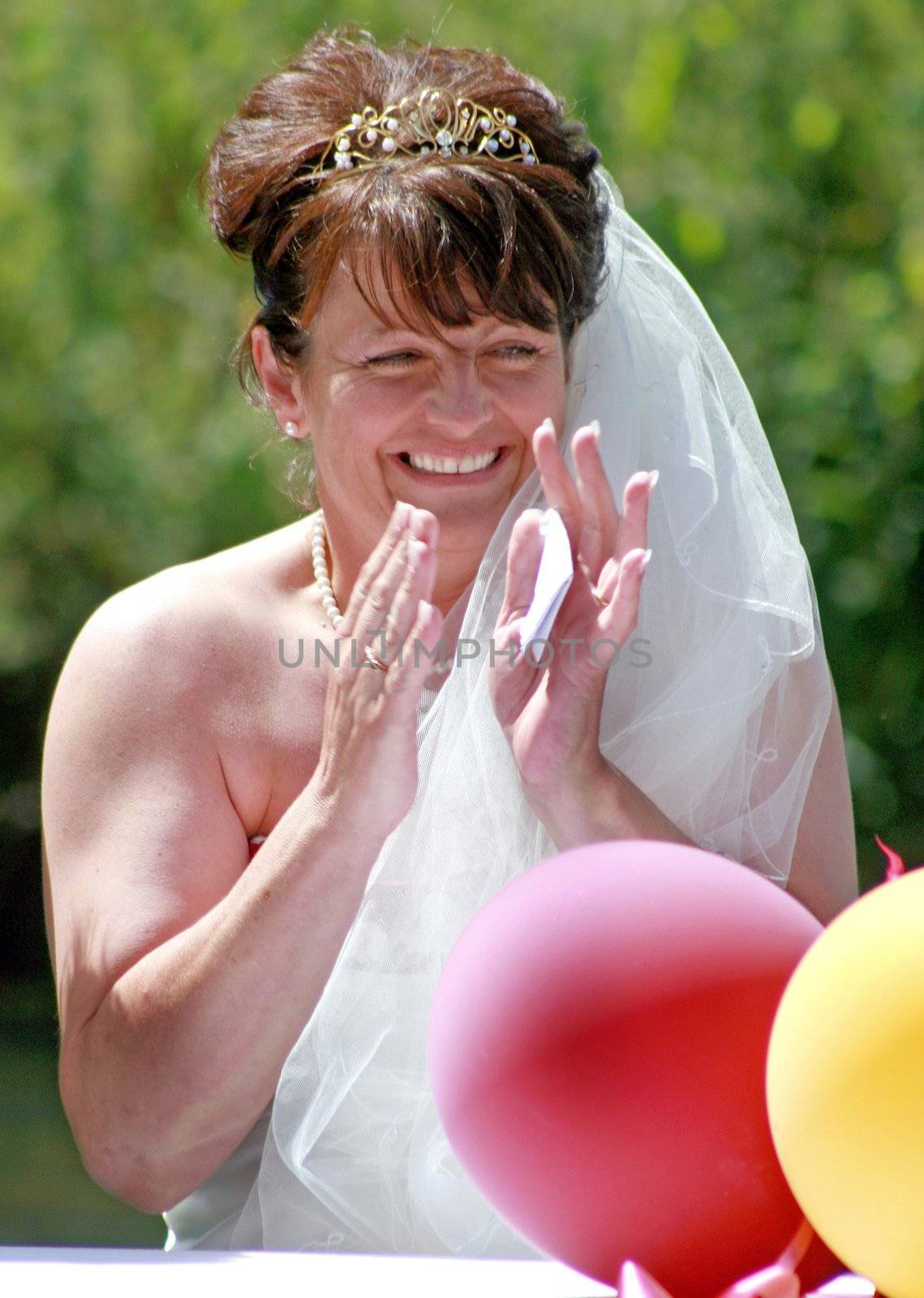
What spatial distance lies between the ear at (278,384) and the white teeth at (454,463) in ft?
0.67

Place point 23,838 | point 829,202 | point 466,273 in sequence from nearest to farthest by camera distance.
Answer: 1. point 466,273
2. point 829,202
3. point 23,838

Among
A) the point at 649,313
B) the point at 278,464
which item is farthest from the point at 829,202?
the point at 649,313

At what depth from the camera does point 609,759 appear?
1852 mm

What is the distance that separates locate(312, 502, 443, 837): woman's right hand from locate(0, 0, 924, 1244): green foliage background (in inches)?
91.1

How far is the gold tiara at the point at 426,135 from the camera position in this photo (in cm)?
184

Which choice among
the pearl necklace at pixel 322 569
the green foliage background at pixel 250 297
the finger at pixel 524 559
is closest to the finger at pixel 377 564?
the finger at pixel 524 559

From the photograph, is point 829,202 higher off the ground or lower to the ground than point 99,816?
higher

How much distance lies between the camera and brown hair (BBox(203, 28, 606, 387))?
1791mm

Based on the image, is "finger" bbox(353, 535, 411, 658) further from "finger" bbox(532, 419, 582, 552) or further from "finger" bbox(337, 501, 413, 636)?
"finger" bbox(532, 419, 582, 552)

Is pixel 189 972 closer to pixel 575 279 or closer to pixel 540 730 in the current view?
pixel 540 730

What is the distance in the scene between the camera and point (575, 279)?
1.89 m

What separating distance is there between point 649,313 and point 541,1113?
114 cm

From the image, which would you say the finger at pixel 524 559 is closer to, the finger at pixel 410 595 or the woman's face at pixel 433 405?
the finger at pixel 410 595

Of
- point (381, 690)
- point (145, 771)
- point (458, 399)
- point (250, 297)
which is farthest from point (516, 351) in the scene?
point (250, 297)
